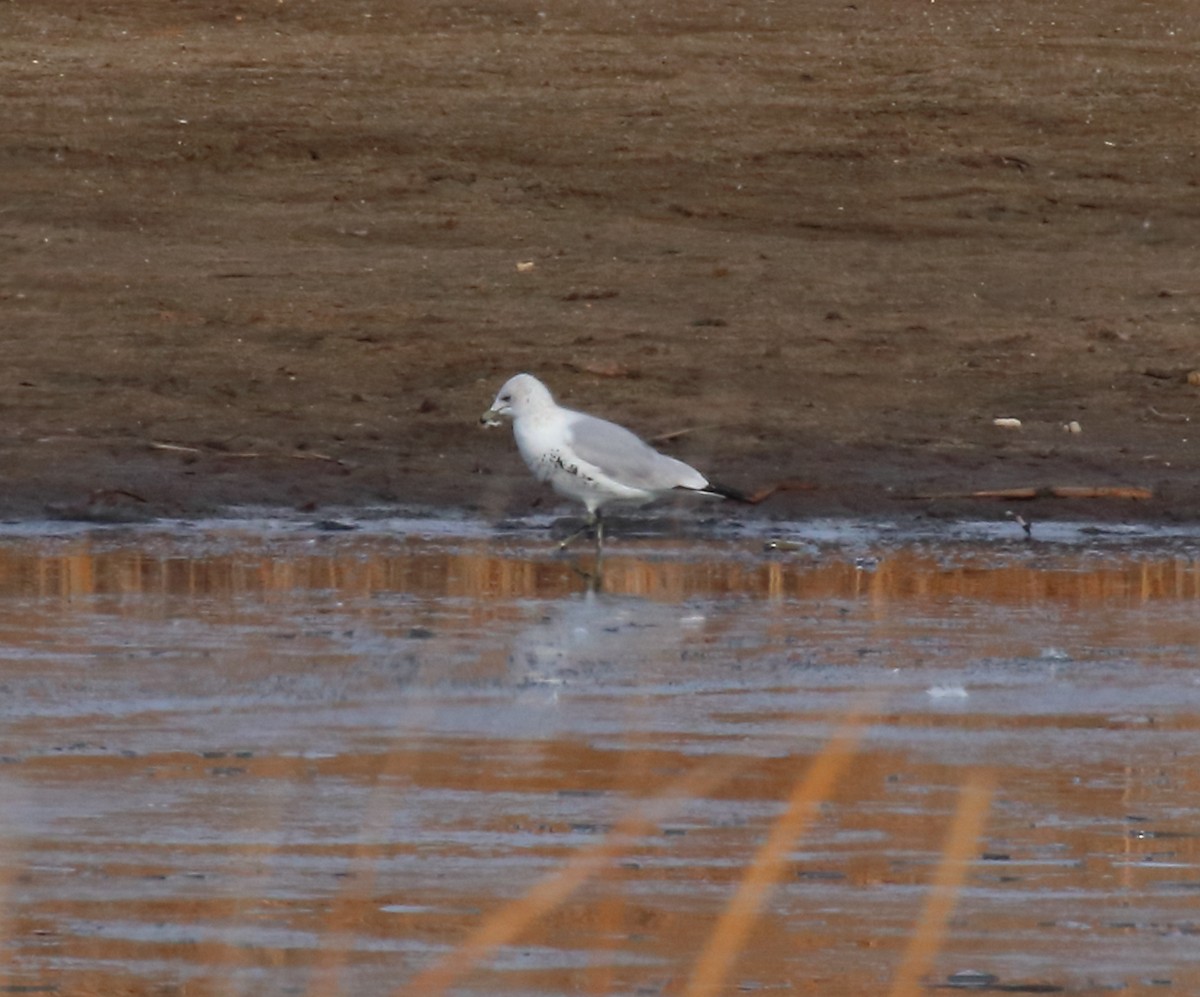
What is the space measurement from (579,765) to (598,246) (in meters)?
8.90

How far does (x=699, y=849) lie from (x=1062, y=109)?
40.6 feet

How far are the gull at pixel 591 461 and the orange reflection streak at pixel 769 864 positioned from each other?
318 cm

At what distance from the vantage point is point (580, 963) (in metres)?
4.78

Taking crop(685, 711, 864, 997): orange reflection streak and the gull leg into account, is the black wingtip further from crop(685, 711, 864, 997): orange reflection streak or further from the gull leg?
crop(685, 711, 864, 997): orange reflection streak

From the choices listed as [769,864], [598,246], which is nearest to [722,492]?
[598,246]

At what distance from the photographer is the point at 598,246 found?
15.1 m

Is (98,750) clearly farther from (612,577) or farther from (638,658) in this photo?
(612,577)

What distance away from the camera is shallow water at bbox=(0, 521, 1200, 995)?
4891 millimetres

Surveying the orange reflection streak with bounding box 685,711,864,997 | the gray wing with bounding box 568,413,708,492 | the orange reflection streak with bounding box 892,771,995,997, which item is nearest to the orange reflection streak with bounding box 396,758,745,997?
the orange reflection streak with bounding box 685,711,864,997

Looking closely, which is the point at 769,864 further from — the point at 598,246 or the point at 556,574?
the point at 598,246

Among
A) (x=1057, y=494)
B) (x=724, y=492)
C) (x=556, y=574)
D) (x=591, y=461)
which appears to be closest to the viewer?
(x=556, y=574)

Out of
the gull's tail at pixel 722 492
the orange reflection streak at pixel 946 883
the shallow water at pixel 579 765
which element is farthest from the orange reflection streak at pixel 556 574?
the orange reflection streak at pixel 946 883

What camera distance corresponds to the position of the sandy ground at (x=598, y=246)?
12.0 m

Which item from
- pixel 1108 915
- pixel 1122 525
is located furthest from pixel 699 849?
pixel 1122 525
